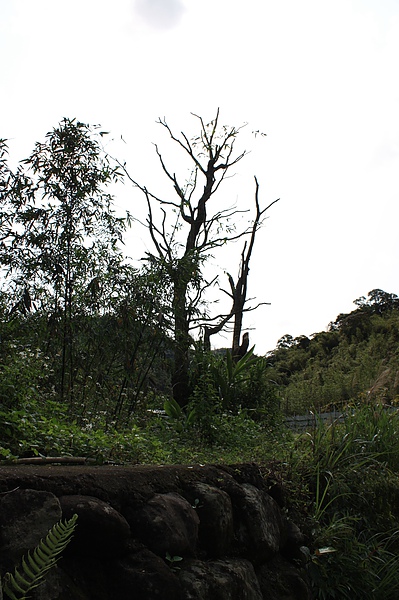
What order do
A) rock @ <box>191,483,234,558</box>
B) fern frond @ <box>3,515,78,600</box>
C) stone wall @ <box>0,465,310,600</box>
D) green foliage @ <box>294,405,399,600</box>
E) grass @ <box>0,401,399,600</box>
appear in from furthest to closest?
green foliage @ <box>294,405,399,600</box>
grass @ <box>0,401,399,600</box>
rock @ <box>191,483,234,558</box>
stone wall @ <box>0,465,310,600</box>
fern frond @ <box>3,515,78,600</box>

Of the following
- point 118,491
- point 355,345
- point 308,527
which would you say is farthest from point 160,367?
point 355,345

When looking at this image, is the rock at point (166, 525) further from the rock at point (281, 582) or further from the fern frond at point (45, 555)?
the fern frond at point (45, 555)

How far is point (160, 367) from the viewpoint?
21.0 feet

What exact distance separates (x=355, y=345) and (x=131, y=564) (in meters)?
11.3

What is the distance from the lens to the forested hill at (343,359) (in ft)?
30.0

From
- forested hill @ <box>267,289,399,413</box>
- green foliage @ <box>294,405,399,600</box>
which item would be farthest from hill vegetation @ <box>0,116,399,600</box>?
forested hill @ <box>267,289,399,413</box>

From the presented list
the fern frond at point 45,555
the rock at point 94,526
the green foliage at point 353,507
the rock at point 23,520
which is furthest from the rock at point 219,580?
the fern frond at point 45,555

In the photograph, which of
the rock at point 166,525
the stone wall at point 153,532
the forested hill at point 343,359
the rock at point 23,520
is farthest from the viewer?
the forested hill at point 343,359

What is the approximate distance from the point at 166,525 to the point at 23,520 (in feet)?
2.41

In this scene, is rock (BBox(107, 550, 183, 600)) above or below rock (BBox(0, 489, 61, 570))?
below

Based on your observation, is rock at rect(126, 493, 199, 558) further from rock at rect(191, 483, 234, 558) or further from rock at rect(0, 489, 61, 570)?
rock at rect(0, 489, 61, 570)

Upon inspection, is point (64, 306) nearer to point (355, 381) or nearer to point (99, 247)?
point (99, 247)

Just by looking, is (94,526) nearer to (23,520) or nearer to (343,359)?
(23,520)

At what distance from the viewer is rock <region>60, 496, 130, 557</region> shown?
2123mm
